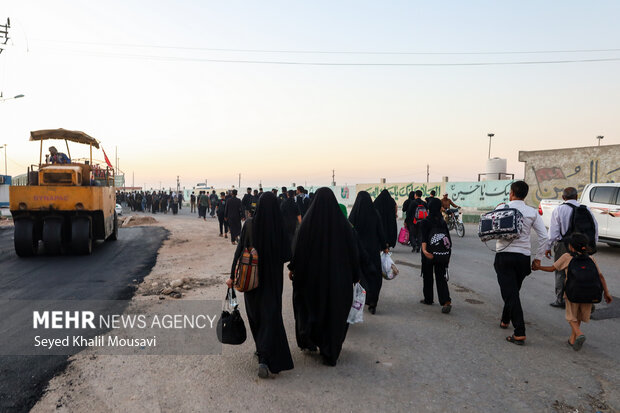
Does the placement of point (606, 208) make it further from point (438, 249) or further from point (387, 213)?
point (438, 249)

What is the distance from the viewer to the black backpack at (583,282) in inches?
149

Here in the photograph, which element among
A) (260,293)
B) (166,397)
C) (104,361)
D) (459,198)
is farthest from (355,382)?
(459,198)

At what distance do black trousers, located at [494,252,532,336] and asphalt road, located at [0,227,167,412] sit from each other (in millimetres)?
4398

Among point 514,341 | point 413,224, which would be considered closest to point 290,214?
point 413,224

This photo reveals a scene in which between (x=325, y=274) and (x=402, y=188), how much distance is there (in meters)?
28.3

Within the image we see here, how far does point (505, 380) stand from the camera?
3273 millimetres

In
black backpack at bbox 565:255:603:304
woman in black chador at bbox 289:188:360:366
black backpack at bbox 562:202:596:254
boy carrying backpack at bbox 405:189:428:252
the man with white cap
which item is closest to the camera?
woman in black chador at bbox 289:188:360:366

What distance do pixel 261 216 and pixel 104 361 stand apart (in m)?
2.10

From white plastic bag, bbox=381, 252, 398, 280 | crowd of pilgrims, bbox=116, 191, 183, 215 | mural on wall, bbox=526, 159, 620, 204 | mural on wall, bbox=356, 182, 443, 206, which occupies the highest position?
mural on wall, bbox=526, 159, 620, 204

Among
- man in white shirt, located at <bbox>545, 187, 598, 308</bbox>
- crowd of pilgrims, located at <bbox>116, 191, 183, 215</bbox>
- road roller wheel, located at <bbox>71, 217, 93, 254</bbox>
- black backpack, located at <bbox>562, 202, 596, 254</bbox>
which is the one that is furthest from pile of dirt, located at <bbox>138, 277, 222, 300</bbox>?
crowd of pilgrims, located at <bbox>116, 191, 183, 215</bbox>

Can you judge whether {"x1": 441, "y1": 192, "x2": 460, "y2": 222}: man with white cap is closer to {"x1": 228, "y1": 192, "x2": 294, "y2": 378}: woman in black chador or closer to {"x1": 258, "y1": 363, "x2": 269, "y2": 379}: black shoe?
{"x1": 228, "y1": 192, "x2": 294, "y2": 378}: woman in black chador

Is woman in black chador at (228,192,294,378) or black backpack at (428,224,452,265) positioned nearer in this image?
woman in black chador at (228,192,294,378)

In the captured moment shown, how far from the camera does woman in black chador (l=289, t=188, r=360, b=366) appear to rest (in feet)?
11.6

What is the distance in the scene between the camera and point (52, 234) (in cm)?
964
